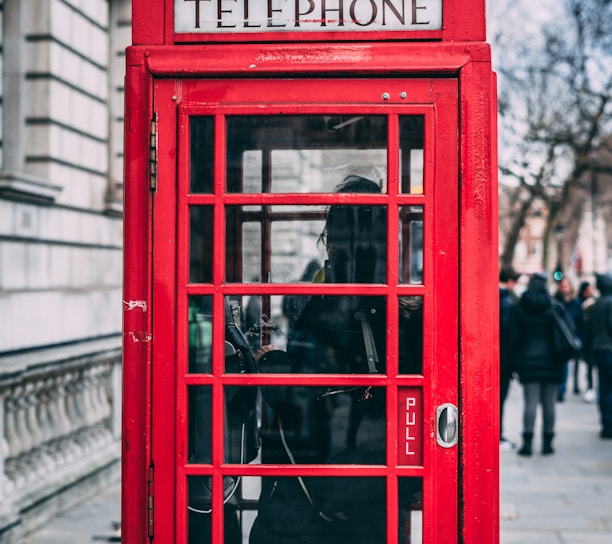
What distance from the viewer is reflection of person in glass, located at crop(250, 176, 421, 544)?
291 centimetres

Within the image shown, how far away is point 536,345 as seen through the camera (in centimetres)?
898

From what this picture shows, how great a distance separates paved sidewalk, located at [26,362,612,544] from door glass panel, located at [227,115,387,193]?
392 cm

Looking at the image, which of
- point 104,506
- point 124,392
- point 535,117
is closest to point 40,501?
point 104,506

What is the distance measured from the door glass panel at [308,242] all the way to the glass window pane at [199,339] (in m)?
0.12

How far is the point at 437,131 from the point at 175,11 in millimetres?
970

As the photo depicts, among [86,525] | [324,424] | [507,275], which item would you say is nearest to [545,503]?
[507,275]

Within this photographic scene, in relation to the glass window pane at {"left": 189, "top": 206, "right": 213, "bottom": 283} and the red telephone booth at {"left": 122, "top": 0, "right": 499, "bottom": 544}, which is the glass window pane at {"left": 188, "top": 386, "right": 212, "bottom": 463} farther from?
the glass window pane at {"left": 189, "top": 206, "right": 213, "bottom": 283}

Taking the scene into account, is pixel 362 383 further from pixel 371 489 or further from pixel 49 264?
pixel 49 264

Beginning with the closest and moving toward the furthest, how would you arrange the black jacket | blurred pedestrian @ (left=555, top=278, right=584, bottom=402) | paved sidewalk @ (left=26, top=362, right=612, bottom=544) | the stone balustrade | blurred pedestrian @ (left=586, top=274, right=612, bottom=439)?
the stone balustrade → paved sidewalk @ (left=26, top=362, right=612, bottom=544) → the black jacket → blurred pedestrian @ (left=586, top=274, right=612, bottom=439) → blurred pedestrian @ (left=555, top=278, right=584, bottom=402)

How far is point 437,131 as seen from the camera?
113 inches

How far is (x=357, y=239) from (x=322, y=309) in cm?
26

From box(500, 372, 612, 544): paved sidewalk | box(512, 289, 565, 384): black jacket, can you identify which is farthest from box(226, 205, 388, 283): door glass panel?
box(512, 289, 565, 384): black jacket

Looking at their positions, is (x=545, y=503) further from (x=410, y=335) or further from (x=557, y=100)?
(x=557, y=100)

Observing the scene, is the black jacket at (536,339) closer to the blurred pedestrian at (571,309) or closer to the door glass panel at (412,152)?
the blurred pedestrian at (571,309)
